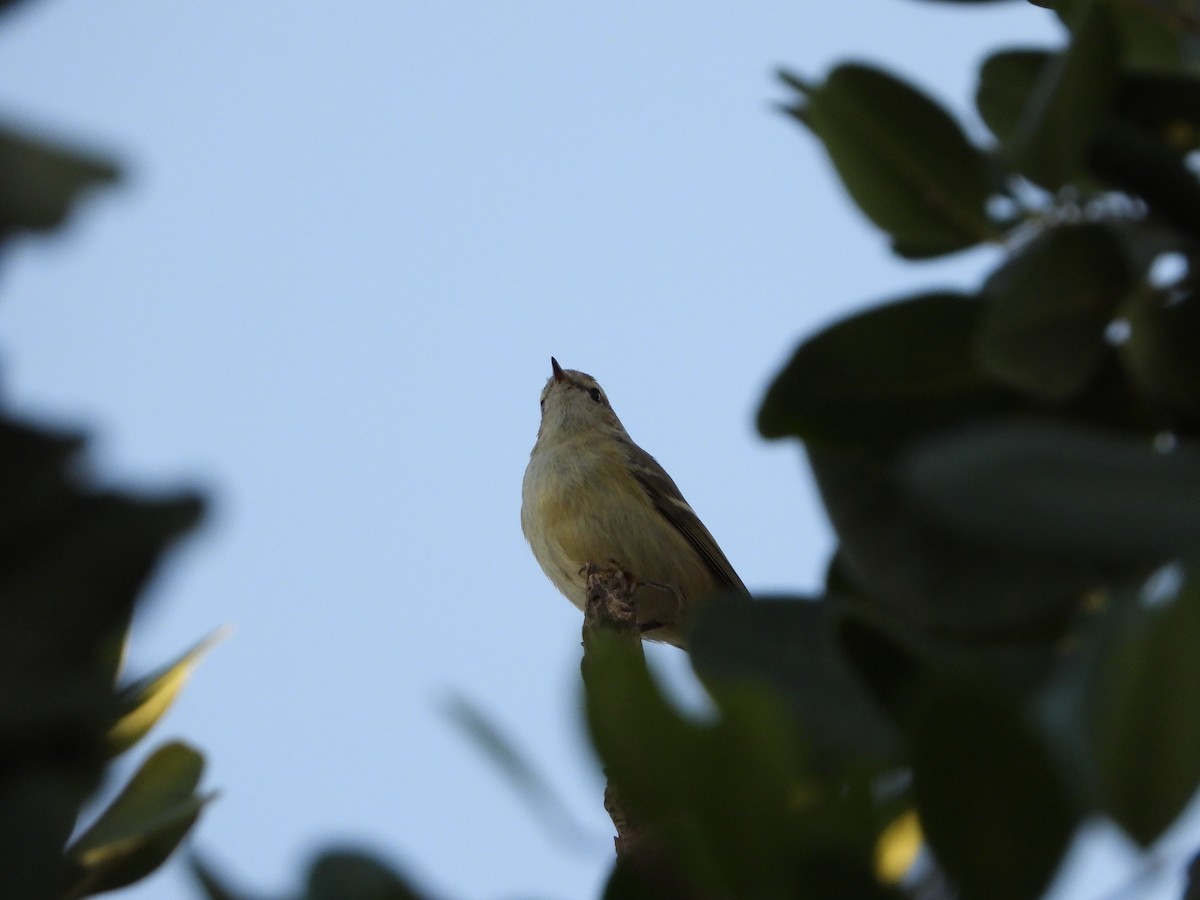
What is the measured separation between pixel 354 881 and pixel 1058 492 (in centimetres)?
61

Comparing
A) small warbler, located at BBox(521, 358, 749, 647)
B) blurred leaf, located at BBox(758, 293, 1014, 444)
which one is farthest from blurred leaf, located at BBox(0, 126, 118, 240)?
small warbler, located at BBox(521, 358, 749, 647)

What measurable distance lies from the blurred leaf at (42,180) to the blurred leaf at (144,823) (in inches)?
36.8

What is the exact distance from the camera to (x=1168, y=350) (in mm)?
1364

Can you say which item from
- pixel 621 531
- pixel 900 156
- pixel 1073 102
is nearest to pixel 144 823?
pixel 900 156

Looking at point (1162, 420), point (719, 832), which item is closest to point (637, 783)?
point (719, 832)

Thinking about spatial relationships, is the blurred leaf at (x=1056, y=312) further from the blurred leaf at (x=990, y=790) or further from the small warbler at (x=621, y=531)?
the small warbler at (x=621, y=531)

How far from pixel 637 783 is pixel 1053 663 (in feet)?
1.35

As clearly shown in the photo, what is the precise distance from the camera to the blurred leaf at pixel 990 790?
100 centimetres

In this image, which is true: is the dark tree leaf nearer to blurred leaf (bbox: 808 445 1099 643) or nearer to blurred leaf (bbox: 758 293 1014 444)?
blurred leaf (bbox: 758 293 1014 444)

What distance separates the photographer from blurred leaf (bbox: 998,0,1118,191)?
1309mm

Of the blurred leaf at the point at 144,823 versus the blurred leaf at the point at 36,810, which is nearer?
the blurred leaf at the point at 36,810

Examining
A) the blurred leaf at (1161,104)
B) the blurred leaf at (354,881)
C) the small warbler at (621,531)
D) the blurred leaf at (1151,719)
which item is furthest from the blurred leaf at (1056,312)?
the small warbler at (621,531)

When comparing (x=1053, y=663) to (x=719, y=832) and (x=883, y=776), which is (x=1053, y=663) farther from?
(x=719, y=832)

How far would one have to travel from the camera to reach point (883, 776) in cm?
117
